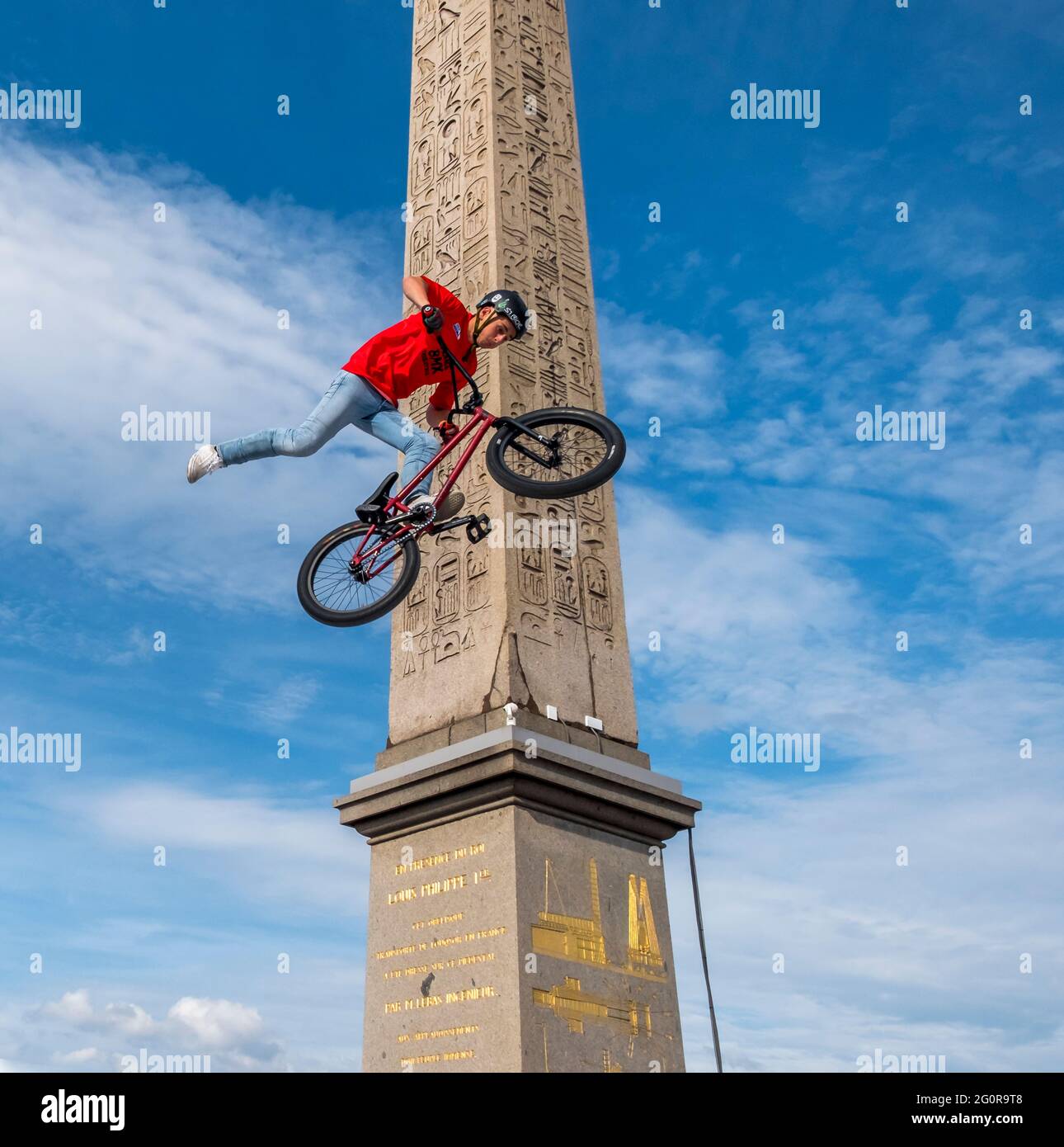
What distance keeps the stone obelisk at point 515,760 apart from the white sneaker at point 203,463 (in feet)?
6.92

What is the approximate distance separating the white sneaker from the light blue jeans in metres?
0.05

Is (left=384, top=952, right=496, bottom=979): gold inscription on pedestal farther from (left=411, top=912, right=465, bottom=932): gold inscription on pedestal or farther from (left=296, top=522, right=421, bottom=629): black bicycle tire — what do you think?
(left=296, top=522, right=421, bottom=629): black bicycle tire

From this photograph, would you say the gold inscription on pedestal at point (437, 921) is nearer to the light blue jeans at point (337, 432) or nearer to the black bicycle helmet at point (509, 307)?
the light blue jeans at point (337, 432)

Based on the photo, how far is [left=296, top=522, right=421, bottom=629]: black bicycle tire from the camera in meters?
9.70

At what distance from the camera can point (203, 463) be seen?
9781mm

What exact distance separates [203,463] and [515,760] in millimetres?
2961

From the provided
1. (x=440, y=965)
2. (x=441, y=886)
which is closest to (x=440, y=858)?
(x=441, y=886)

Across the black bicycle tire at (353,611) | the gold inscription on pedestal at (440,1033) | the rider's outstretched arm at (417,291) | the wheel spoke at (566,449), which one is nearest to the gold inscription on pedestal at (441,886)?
the gold inscription on pedestal at (440,1033)

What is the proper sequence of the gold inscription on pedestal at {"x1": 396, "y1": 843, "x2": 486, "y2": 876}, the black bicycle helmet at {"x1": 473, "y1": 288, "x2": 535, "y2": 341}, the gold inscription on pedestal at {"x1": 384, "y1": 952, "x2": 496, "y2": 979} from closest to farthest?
the gold inscription on pedestal at {"x1": 384, "y1": 952, "x2": 496, "y2": 979} → the black bicycle helmet at {"x1": 473, "y1": 288, "x2": 535, "y2": 341} → the gold inscription on pedestal at {"x1": 396, "y1": 843, "x2": 486, "y2": 876}

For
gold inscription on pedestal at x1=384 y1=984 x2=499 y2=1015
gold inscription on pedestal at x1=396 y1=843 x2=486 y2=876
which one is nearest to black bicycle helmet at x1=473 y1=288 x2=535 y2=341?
gold inscription on pedestal at x1=396 y1=843 x2=486 y2=876

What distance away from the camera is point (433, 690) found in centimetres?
1088

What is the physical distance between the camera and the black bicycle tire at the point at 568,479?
9.11m
